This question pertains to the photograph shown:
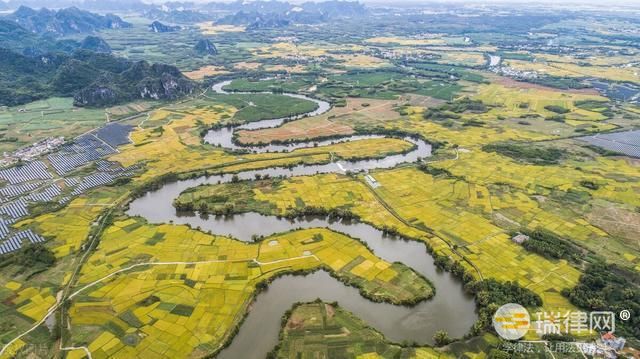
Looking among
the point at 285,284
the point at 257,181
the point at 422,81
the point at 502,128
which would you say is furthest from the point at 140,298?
the point at 422,81

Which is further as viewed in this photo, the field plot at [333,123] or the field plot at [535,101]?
the field plot at [535,101]

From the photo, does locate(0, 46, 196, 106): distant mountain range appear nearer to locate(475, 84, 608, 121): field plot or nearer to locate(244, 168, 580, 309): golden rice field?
locate(244, 168, 580, 309): golden rice field

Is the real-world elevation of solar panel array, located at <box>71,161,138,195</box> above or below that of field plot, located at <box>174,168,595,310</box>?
above

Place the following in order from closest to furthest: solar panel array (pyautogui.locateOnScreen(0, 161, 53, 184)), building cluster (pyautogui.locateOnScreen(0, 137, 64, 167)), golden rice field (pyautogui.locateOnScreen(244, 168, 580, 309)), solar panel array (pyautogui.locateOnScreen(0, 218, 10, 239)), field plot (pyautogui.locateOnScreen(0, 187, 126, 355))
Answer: field plot (pyautogui.locateOnScreen(0, 187, 126, 355)) < golden rice field (pyautogui.locateOnScreen(244, 168, 580, 309)) < solar panel array (pyautogui.locateOnScreen(0, 218, 10, 239)) < solar panel array (pyautogui.locateOnScreen(0, 161, 53, 184)) < building cluster (pyautogui.locateOnScreen(0, 137, 64, 167))

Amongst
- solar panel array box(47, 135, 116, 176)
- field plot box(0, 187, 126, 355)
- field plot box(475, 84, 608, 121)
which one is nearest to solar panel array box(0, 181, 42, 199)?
solar panel array box(47, 135, 116, 176)

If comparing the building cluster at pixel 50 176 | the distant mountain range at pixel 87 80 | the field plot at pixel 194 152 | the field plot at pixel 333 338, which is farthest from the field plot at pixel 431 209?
the distant mountain range at pixel 87 80

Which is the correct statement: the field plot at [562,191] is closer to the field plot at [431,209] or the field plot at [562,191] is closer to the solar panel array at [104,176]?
the field plot at [431,209]

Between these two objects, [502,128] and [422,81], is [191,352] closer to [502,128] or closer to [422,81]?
[502,128]
